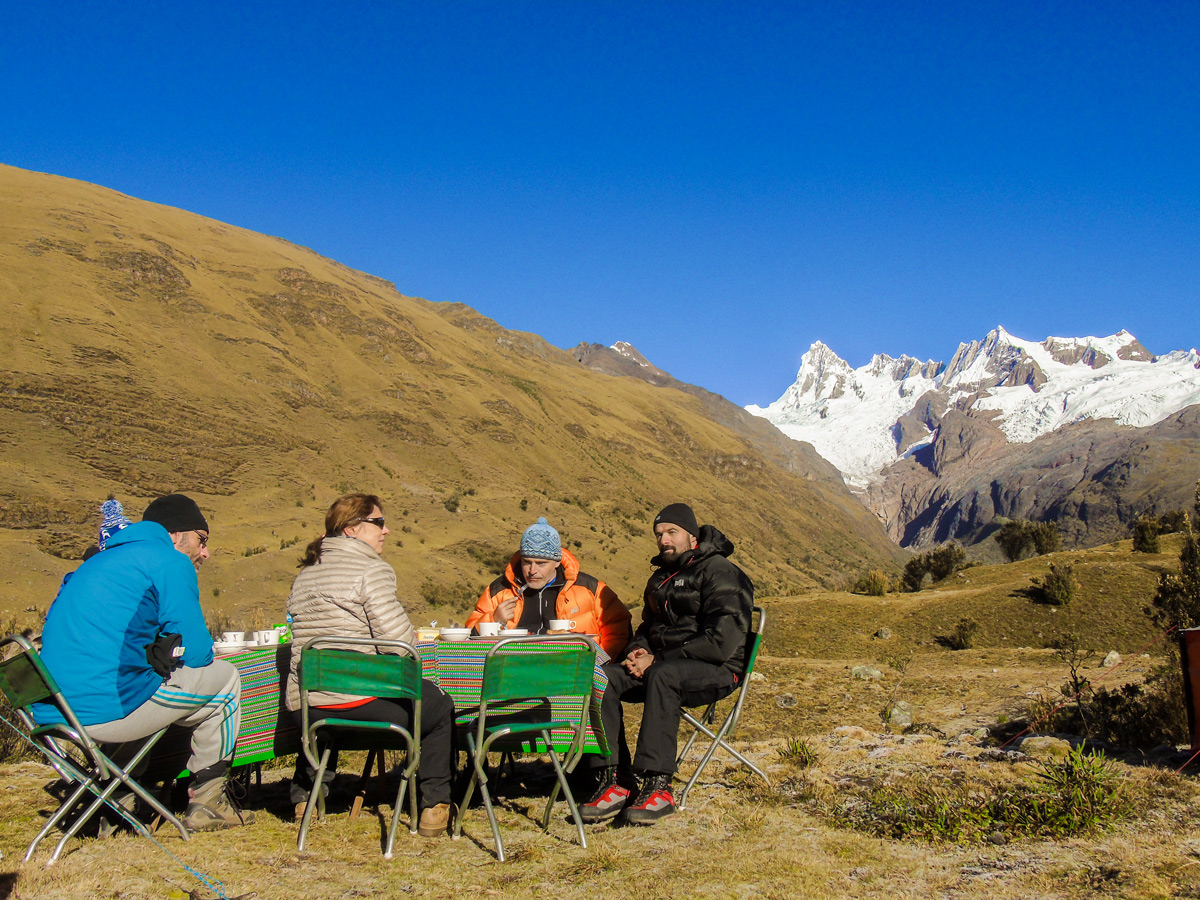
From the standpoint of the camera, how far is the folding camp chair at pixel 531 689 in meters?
3.56

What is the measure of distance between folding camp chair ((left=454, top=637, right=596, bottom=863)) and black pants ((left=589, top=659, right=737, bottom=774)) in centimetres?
38

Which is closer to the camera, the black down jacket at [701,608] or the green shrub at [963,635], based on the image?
the black down jacket at [701,608]

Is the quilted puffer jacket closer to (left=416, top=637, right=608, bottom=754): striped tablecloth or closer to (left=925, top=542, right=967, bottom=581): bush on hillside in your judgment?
(left=416, top=637, right=608, bottom=754): striped tablecloth

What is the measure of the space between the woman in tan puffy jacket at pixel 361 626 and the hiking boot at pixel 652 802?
3.07ft

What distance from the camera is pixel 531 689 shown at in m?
3.64

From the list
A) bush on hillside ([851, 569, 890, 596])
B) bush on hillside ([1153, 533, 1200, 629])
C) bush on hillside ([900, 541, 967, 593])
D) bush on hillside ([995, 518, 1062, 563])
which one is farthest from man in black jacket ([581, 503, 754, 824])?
bush on hillside ([995, 518, 1062, 563])

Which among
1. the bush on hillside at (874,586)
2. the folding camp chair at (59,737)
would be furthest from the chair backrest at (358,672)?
the bush on hillside at (874,586)

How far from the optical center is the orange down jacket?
15.7ft

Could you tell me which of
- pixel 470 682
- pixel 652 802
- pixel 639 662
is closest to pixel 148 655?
pixel 470 682

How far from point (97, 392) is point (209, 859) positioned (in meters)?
37.2

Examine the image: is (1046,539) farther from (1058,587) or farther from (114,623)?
(114,623)

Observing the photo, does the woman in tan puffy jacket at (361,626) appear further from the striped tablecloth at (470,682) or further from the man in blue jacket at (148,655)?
the man in blue jacket at (148,655)

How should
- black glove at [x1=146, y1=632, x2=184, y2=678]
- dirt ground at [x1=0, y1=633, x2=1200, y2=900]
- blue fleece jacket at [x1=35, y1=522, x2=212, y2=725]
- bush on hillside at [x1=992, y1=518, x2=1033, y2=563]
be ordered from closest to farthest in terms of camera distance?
1. dirt ground at [x1=0, y1=633, x2=1200, y2=900]
2. blue fleece jacket at [x1=35, y1=522, x2=212, y2=725]
3. black glove at [x1=146, y1=632, x2=184, y2=678]
4. bush on hillside at [x1=992, y1=518, x2=1033, y2=563]

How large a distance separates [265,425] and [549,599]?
38.2 metres
